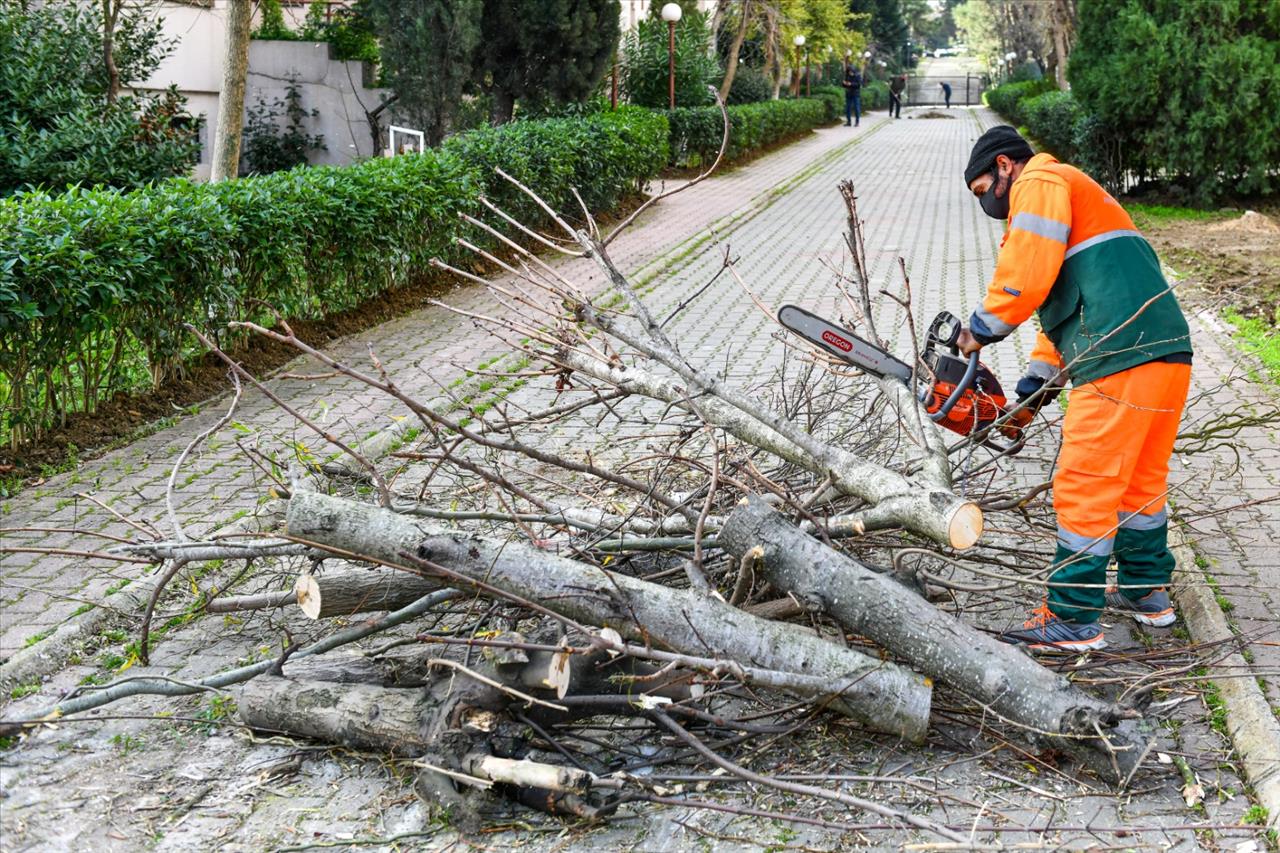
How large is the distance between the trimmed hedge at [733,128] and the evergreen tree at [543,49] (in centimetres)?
250

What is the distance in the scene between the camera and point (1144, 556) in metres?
4.67

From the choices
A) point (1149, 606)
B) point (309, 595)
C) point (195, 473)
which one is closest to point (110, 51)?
point (195, 473)

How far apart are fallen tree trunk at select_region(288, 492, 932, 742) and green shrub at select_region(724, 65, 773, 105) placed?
1121 inches

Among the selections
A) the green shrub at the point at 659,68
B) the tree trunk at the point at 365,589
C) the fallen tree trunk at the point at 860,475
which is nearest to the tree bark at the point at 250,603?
the tree trunk at the point at 365,589

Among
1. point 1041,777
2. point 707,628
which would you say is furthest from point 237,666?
point 1041,777

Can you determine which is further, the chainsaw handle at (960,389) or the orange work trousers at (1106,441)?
the chainsaw handle at (960,389)

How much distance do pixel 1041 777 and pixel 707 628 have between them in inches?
42.4

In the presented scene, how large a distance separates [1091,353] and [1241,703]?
1.25 m

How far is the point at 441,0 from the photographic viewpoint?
15.0 m

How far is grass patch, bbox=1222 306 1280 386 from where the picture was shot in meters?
8.25

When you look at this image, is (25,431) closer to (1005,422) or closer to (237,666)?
(237,666)

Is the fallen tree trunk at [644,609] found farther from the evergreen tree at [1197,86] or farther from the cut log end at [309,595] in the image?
the evergreen tree at [1197,86]

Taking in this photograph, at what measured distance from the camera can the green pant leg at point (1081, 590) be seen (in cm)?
429

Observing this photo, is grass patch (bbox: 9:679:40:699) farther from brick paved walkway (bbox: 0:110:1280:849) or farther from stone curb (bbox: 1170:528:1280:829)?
stone curb (bbox: 1170:528:1280:829)
